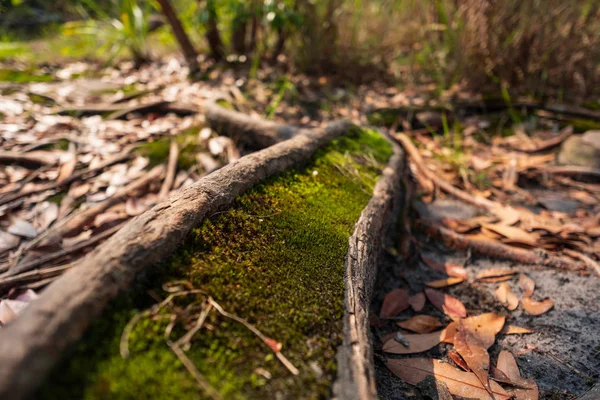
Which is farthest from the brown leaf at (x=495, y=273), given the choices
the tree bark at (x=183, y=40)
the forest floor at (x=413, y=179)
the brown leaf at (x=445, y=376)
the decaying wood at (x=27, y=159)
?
the tree bark at (x=183, y=40)

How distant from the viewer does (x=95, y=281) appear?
33.2 inches

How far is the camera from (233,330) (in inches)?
37.2

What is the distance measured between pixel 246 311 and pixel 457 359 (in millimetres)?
984

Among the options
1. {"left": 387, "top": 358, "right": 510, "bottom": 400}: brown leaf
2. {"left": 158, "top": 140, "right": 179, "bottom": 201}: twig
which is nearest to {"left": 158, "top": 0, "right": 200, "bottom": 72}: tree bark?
{"left": 158, "top": 140, "right": 179, "bottom": 201}: twig

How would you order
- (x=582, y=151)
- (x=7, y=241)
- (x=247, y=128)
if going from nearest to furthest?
1. (x=7, y=241)
2. (x=247, y=128)
3. (x=582, y=151)

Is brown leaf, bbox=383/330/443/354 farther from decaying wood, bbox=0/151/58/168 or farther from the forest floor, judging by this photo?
decaying wood, bbox=0/151/58/168

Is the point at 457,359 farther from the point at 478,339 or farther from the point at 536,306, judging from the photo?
the point at 536,306

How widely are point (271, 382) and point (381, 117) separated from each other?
3.35 meters

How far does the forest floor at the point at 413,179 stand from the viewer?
161 cm

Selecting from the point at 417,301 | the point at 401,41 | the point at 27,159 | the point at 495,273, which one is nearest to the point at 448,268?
the point at 495,273

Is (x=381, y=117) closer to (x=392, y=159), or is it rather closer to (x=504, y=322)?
(x=392, y=159)

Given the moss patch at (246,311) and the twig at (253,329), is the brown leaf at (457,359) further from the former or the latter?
the twig at (253,329)

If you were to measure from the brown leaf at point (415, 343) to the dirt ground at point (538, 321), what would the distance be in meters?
0.03

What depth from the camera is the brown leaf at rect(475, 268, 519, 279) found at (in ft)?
6.41
